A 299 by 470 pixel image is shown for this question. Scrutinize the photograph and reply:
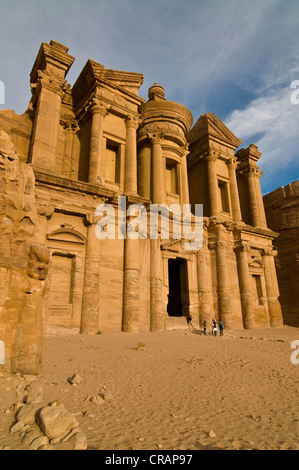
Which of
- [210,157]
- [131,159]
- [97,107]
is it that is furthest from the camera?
[210,157]

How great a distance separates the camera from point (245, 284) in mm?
19438

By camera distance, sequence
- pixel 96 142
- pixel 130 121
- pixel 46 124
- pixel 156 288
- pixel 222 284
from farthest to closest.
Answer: pixel 222 284 < pixel 130 121 < pixel 96 142 < pixel 156 288 < pixel 46 124

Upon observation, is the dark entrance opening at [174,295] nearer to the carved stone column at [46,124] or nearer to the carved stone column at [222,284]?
the carved stone column at [222,284]

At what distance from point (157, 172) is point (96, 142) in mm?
4575

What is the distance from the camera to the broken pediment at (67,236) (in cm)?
1233

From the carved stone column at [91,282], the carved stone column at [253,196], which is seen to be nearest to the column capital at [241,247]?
the carved stone column at [253,196]

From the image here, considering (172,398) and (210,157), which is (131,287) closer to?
(172,398)

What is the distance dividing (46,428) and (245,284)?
60.3 ft

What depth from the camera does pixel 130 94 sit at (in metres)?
17.2

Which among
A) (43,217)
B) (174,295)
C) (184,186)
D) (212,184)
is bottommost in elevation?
(174,295)

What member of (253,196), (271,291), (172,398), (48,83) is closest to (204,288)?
(271,291)

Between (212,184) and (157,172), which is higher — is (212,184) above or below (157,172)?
above

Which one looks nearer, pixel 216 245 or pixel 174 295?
pixel 216 245
